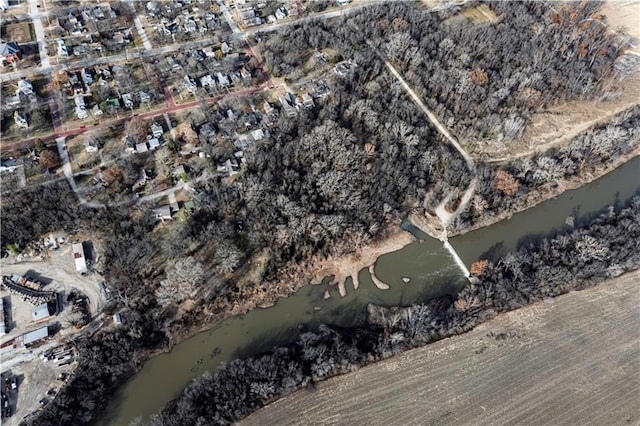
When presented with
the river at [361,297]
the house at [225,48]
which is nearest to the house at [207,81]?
the house at [225,48]

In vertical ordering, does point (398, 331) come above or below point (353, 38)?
below

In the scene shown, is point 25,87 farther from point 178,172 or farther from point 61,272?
point 61,272

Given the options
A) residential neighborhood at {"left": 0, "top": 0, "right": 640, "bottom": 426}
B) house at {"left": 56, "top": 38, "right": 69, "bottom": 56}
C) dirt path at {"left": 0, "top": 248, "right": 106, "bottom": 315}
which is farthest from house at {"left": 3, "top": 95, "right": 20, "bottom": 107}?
dirt path at {"left": 0, "top": 248, "right": 106, "bottom": 315}

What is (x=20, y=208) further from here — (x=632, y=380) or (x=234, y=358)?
(x=632, y=380)

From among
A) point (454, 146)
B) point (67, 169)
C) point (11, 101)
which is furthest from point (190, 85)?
point (454, 146)

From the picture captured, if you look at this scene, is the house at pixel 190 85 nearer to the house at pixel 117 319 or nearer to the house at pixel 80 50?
the house at pixel 80 50

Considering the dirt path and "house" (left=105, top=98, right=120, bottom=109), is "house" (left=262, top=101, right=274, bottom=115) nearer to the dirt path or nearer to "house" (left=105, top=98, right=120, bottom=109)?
"house" (left=105, top=98, right=120, bottom=109)

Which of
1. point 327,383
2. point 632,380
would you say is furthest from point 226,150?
point 632,380

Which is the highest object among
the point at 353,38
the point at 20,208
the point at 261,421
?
the point at 353,38
